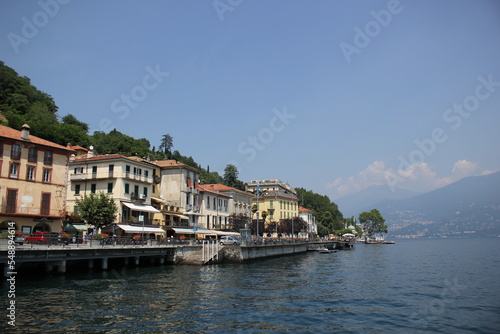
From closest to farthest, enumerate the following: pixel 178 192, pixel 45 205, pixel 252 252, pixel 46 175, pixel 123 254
Result: pixel 123 254 < pixel 45 205 < pixel 46 175 < pixel 252 252 < pixel 178 192

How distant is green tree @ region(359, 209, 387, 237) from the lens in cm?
17162

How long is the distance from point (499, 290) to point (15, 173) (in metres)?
45.0

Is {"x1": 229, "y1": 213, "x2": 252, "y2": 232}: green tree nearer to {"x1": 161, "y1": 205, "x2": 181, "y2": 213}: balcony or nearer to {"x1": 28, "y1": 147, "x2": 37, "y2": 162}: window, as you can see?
{"x1": 161, "y1": 205, "x2": 181, "y2": 213}: balcony

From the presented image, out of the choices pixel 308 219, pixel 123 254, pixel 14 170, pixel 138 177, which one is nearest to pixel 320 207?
pixel 308 219

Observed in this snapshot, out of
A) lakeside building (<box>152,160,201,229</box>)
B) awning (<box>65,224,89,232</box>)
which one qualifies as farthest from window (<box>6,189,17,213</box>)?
lakeside building (<box>152,160,201,229</box>)

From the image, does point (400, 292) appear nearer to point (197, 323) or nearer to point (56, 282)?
point (197, 323)

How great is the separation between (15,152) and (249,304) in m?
30.1

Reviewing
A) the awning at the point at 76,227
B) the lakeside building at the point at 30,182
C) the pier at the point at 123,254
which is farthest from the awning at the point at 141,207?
the lakeside building at the point at 30,182

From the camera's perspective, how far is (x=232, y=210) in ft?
268

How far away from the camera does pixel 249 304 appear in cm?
2297

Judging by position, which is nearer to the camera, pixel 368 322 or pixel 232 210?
pixel 368 322

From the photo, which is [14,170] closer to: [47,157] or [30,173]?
[30,173]

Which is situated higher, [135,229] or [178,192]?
[178,192]

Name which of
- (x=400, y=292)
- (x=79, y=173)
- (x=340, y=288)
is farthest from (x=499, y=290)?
(x=79, y=173)
